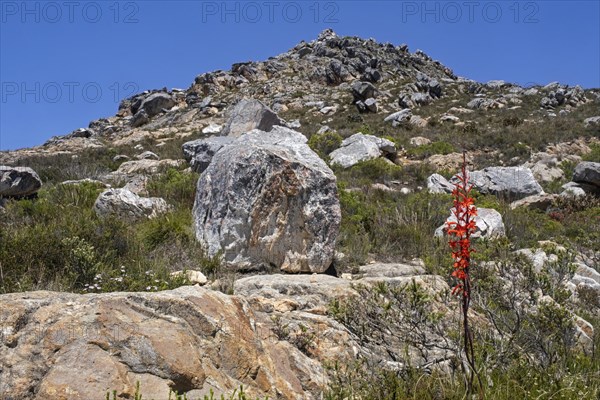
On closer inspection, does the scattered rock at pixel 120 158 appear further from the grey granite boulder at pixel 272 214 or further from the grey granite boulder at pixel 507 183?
the grey granite boulder at pixel 272 214

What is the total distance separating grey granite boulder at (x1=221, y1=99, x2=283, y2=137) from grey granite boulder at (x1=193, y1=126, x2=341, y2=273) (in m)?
11.7

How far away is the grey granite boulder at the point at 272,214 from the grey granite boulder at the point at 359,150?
9948 millimetres

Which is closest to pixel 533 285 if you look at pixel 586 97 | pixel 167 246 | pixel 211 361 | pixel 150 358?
pixel 211 361

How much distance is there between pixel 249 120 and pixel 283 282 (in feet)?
47.2

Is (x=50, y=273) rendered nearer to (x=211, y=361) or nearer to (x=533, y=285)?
(x=211, y=361)

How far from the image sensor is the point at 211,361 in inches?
127

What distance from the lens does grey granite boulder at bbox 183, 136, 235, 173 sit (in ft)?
46.5

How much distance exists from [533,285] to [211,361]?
3.27 metres

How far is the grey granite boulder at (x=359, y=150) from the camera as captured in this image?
56.4 ft

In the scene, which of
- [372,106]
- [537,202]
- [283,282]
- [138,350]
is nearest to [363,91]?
[372,106]

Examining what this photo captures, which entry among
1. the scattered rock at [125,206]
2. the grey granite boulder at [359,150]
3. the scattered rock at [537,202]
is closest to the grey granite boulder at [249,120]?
the grey granite boulder at [359,150]

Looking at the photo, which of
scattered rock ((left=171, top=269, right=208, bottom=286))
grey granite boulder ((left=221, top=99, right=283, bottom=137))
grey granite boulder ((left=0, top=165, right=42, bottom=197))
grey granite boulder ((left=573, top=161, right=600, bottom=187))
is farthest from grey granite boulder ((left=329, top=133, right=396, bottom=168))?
scattered rock ((left=171, top=269, right=208, bottom=286))

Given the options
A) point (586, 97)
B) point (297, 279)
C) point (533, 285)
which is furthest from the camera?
point (586, 97)

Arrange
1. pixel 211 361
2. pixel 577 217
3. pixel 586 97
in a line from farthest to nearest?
pixel 586 97, pixel 577 217, pixel 211 361
